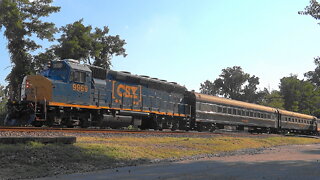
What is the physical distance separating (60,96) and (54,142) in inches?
285

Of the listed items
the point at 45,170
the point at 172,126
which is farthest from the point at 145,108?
the point at 45,170

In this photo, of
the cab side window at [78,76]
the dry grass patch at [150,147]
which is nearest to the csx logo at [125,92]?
the cab side window at [78,76]

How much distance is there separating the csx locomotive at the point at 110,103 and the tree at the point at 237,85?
256 ft

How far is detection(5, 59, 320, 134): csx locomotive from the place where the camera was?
18516 mm

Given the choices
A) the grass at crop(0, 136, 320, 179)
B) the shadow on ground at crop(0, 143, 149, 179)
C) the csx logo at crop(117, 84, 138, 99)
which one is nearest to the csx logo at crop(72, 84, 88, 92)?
the csx logo at crop(117, 84, 138, 99)

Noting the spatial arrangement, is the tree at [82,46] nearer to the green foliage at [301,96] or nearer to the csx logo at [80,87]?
the csx logo at [80,87]

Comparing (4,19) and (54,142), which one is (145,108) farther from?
(4,19)

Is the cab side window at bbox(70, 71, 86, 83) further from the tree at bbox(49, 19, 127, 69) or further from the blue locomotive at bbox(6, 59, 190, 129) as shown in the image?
the tree at bbox(49, 19, 127, 69)

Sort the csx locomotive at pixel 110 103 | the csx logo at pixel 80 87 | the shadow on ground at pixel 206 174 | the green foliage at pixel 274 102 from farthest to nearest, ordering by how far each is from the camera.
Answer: the green foliage at pixel 274 102
the csx logo at pixel 80 87
the csx locomotive at pixel 110 103
the shadow on ground at pixel 206 174

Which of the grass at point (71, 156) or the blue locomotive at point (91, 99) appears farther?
the blue locomotive at point (91, 99)

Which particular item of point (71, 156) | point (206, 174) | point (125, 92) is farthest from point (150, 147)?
point (125, 92)

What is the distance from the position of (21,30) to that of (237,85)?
8571 centimetres

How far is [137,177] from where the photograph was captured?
27.2 feet

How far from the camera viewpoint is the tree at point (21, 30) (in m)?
37.7
